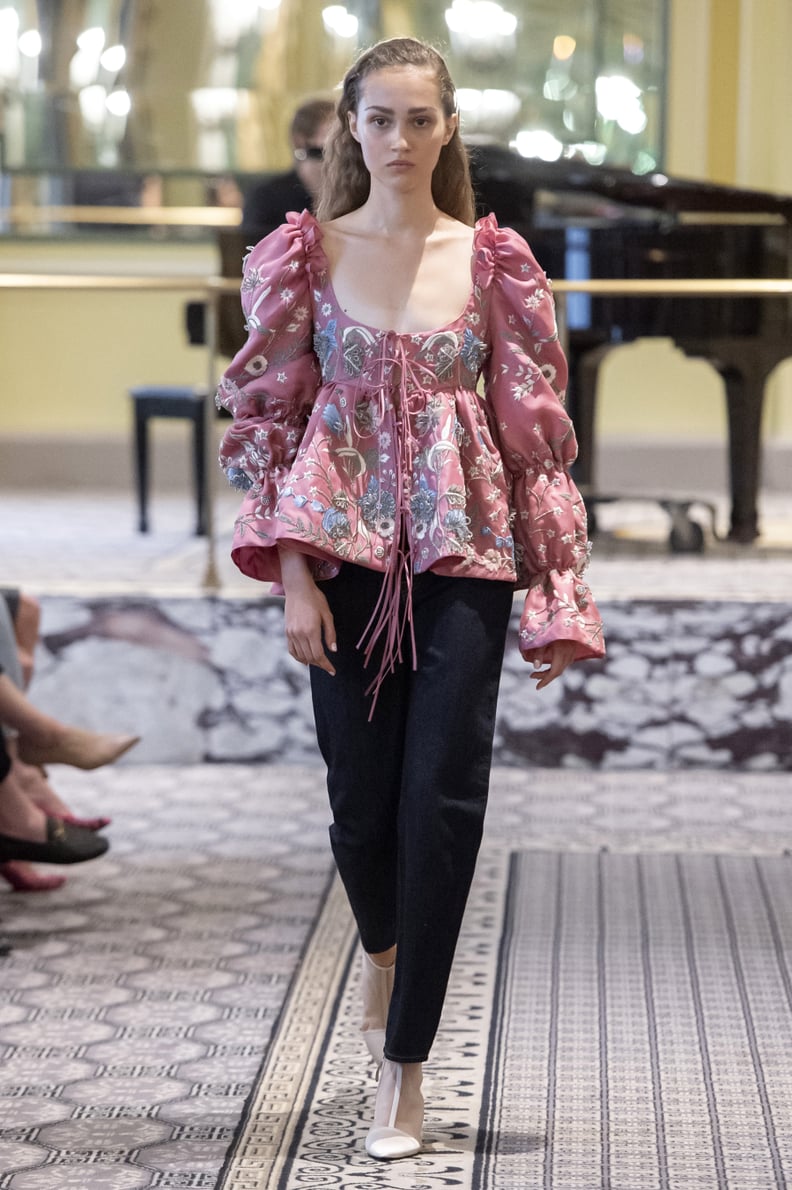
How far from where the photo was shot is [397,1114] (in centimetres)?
219

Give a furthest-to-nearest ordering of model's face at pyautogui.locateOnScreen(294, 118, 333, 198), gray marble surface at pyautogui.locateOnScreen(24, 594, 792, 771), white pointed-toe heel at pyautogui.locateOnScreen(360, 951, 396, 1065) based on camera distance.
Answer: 1. model's face at pyautogui.locateOnScreen(294, 118, 333, 198)
2. gray marble surface at pyautogui.locateOnScreen(24, 594, 792, 771)
3. white pointed-toe heel at pyautogui.locateOnScreen(360, 951, 396, 1065)

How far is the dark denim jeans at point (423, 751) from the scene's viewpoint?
2113 mm

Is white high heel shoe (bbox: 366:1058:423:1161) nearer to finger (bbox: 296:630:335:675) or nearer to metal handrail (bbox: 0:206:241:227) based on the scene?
finger (bbox: 296:630:335:675)

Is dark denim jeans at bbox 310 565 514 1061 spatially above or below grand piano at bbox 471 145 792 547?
below

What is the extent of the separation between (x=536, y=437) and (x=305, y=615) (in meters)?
0.37

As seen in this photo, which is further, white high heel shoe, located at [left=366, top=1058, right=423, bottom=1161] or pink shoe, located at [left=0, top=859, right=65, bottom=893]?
pink shoe, located at [left=0, top=859, right=65, bottom=893]

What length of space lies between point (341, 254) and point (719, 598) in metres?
2.30

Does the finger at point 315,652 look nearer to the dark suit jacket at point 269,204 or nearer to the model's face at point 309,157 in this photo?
the model's face at point 309,157

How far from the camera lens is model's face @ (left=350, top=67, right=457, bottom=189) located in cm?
211

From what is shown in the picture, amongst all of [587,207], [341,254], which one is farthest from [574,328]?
[341,254]

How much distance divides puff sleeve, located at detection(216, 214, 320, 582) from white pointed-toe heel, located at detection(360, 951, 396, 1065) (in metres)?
0.55

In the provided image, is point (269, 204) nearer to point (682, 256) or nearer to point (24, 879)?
point (682, 256)

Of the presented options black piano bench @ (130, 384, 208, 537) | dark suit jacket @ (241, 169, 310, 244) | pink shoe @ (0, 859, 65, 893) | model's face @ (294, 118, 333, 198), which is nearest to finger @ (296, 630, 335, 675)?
pink shoe @ (0, 859, 65, 893)

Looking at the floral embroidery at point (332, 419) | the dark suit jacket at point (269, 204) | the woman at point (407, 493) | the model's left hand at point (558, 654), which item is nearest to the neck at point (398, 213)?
the woman at point (407, 493)
